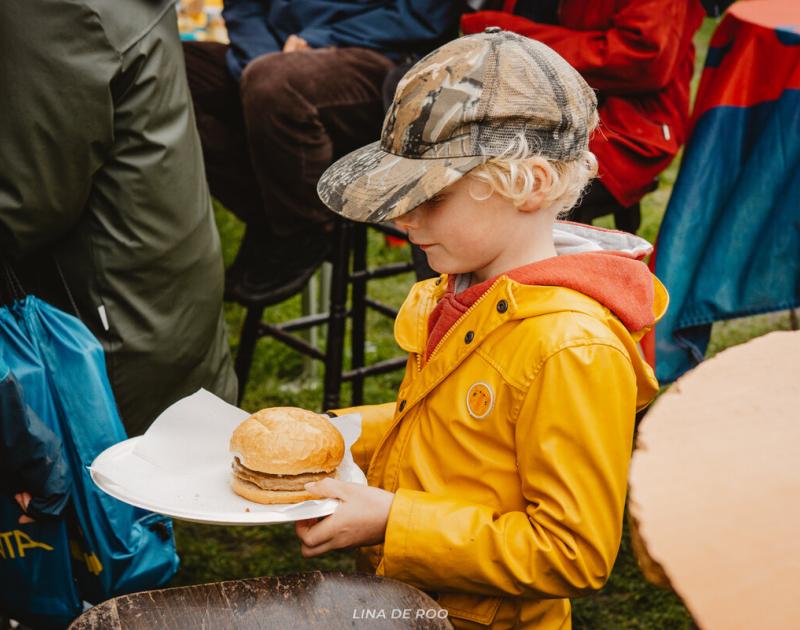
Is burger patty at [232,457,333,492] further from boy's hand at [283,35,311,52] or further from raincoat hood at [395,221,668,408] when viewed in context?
boy's hand at [283,35,311,52]

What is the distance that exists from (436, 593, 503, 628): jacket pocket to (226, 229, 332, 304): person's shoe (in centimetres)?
202

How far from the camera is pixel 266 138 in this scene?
3.19m

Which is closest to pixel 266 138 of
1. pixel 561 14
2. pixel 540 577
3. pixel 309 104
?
pixel 309 104

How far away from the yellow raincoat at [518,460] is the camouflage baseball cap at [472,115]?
0.22 meters

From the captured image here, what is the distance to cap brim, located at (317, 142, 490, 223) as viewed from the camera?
1532 millimetres

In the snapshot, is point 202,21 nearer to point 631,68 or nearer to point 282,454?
point 631,68

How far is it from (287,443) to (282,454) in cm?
3

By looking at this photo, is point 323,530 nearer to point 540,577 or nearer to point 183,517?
point 183,517

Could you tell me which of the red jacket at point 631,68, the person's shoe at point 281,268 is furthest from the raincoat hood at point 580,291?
the person's shoe at point 281,268

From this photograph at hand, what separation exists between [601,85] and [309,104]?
957 mm

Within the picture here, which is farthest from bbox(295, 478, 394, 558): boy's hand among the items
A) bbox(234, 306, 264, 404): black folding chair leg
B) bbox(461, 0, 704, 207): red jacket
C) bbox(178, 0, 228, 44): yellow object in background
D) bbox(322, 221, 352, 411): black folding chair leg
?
bbox(178, 0, 228, 44): yellow object in background

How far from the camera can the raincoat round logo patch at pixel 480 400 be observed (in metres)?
1.58

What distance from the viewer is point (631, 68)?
2.74m

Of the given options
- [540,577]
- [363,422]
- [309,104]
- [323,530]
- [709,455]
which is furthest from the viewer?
[309,104]
